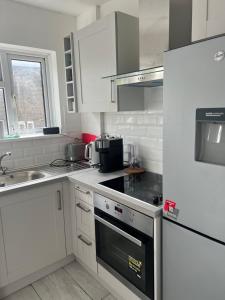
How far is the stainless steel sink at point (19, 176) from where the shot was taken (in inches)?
88.0

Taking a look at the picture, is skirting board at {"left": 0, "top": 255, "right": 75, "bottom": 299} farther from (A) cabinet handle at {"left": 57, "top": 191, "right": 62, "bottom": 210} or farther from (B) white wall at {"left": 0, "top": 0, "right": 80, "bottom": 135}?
(B) white wall at {"left": 0, "top": 0, "right": 80, "bottom": 135}

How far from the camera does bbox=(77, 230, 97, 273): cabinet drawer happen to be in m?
1.97

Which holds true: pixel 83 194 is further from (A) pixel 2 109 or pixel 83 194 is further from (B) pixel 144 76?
(A) pixel 2 109

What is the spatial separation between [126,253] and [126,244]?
0.07m

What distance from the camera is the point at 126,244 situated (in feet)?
5.34

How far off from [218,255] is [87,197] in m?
1.07

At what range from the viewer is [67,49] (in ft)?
7.67

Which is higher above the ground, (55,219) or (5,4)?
(5,4)

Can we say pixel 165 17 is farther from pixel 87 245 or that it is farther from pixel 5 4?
pixel 87 245

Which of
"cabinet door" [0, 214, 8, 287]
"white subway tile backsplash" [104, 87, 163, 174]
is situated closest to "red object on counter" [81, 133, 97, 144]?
"white subway tile backsplash" [104, 87, 163, 174]

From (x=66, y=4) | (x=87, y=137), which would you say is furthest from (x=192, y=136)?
(x=66, y=4)

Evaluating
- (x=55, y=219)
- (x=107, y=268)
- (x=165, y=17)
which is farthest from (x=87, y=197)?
(x=165, y=17)

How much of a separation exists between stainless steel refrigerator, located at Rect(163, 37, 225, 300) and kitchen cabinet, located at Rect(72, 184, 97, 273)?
78 cm

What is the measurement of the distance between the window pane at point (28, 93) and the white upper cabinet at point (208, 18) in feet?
6.20
